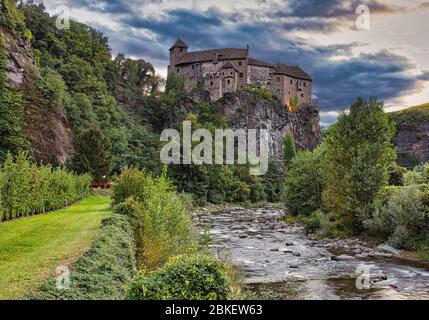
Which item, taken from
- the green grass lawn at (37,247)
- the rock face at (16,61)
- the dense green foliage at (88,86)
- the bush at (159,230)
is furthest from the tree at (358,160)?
the rock face at (16,61)

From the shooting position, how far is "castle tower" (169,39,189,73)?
13838cm

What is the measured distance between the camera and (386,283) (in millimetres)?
20703

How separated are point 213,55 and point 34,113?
74687 mm

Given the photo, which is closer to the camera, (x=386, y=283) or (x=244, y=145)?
(x=386, y=283)

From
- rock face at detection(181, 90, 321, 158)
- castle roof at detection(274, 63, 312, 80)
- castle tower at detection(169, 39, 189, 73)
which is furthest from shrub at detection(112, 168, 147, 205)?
castle roof at detection(274, 63, 312, 80)

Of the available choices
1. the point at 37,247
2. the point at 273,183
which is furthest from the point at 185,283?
the point at 273,183

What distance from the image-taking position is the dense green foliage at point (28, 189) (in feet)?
89.9

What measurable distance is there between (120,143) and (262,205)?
33029mm

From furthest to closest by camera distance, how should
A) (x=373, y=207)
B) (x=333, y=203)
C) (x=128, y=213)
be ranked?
(x=333, y=203), (x=373, y=207), (x=128, y=213)

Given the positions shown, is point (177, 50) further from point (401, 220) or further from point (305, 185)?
point (401, 220)

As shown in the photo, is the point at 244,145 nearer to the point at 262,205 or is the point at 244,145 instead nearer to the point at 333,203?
the point at 262,205

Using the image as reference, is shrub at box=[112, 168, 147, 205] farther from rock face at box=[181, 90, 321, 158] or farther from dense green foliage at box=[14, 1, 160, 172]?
rock face at box=[181, 90, 321, 158]

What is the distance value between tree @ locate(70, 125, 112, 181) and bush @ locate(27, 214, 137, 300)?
45.3m
